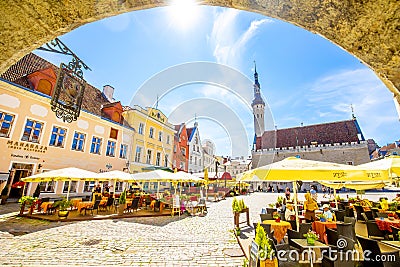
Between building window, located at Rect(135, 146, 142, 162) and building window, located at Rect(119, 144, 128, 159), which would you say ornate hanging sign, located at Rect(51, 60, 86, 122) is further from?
building window, located at Rect(135, 146, 142, 162)

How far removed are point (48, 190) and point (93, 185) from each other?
3.37 meters

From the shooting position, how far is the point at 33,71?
14.2 m

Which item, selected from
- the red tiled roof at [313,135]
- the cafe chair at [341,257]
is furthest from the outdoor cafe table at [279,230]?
the red tiled roof at [313,135]

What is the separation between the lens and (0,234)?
648 centimetres

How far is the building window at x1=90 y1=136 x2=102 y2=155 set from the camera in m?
16.8

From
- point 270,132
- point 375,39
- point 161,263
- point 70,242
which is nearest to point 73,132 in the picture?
point 70,242

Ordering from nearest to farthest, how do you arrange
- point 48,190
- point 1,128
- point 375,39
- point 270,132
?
1. point 375,39
2. point 1,128
3. point 48,190
4. point 270,132

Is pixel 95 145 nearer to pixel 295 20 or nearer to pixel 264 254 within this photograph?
pixel 264 254

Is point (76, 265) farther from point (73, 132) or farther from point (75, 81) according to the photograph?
point (73, 132)

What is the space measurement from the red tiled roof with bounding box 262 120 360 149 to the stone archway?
43.0 metres

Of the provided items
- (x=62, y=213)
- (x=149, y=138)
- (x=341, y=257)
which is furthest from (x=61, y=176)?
(x=149, y=138)

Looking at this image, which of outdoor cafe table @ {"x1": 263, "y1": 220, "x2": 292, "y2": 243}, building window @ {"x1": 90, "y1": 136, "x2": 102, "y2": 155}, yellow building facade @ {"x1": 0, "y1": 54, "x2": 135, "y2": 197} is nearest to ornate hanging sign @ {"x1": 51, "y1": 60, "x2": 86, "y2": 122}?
outdoor cafe table @ {"x1": 263, "y1": 220, "x2": 292, "y2": 243}

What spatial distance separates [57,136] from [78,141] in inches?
66.1

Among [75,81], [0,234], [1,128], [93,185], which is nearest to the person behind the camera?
[75,81]
